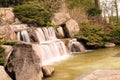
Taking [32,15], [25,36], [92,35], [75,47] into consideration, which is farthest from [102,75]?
[32,15]

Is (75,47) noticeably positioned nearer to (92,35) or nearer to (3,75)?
(92,35)

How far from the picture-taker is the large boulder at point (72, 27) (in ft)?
71.3

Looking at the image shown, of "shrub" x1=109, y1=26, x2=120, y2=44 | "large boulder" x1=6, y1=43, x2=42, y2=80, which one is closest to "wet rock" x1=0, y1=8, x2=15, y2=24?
"shrub" x1=109, y1=26, x2=120, y2=44

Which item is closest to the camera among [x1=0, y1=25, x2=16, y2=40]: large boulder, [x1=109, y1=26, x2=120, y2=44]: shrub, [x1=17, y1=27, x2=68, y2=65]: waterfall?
[x1=17, y1=27, x2=68, y2=65]: waterfall

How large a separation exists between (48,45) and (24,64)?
6.90 m

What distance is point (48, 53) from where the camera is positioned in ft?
57.1

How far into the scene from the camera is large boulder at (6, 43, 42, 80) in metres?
10.9

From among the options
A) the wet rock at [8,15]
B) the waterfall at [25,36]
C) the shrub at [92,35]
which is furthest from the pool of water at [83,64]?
the wet rock at [8,15]

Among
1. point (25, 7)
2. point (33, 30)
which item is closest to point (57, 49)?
point (33, 30)

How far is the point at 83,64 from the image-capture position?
15.3 m

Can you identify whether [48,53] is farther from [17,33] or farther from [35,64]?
[35,64]

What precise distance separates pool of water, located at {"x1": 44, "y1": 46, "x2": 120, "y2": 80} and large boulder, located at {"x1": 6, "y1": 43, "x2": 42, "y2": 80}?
1390 millimetres

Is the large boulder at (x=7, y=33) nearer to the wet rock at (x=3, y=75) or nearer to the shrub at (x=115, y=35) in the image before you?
the wet rock at (x=3, y=75)

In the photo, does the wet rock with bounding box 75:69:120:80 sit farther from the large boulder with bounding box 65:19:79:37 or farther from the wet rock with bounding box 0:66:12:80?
the large boulder with bounding box 65:19:79:37
